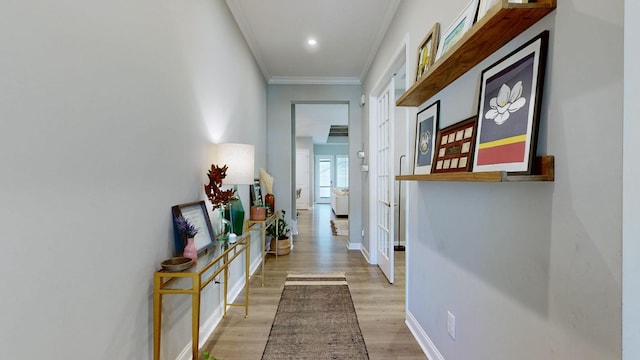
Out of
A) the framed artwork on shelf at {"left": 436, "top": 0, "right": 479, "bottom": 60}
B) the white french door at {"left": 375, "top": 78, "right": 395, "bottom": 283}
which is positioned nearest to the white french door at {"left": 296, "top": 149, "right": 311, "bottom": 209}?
the white french door at {"left": 375, "top": 78, "right": 395, "bottom": 283}

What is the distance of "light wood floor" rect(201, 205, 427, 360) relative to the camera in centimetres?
189

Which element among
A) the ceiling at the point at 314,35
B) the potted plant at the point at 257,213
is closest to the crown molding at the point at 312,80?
the ceiling at the point at 314,35

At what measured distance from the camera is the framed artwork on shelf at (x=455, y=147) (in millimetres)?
1249

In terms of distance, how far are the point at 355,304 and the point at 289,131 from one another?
286cm

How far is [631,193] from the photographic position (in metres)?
0.66

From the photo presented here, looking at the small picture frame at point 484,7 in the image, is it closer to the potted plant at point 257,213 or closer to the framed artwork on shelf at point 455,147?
the framed artwork on shelf at point 455,147

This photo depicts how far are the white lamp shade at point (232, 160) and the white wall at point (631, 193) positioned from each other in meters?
1.98

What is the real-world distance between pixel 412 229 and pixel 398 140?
8.85 feet

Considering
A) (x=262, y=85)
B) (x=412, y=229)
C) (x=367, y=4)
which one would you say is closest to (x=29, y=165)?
(x=412, y=229)

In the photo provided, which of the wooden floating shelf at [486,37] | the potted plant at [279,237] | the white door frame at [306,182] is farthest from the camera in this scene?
the white door frame at [306,182]

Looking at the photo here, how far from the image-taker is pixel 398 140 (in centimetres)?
455

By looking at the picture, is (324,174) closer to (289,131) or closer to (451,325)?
(289,131)

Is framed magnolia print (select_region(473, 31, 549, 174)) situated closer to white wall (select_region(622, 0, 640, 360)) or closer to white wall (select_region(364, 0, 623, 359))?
white wall (select_region(364, 0, 623, 359))

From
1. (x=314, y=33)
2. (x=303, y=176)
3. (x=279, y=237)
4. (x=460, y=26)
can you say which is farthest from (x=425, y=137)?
(x=303, y=176)
